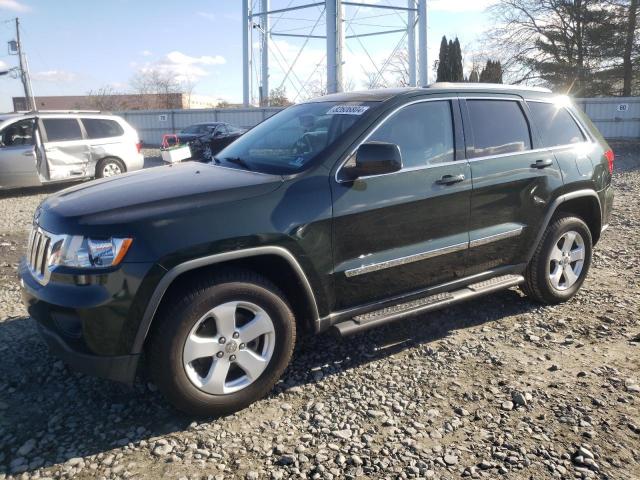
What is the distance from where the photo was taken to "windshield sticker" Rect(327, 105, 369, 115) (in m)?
3.66

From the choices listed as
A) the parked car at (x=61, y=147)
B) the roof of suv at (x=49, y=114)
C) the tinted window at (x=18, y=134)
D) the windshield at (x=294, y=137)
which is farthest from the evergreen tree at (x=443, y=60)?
the windshield at (x=294, y=137)

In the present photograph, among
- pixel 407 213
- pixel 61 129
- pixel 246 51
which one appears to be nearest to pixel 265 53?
pixel 246 51

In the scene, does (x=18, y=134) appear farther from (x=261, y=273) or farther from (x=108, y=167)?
(x=261, y=273)

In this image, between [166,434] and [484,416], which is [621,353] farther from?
[166,434]

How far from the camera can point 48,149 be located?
1091 centimetres

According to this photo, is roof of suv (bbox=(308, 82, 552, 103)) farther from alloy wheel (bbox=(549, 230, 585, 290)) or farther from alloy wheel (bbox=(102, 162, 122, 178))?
alloy wheel (bbox=(102, 162, 122, 178))

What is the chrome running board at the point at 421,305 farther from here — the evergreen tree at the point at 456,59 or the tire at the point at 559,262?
the evergreen tree at the point at 456,59

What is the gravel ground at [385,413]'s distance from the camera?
265 cm

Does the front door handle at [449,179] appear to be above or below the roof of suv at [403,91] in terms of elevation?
below

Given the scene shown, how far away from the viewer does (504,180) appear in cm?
406

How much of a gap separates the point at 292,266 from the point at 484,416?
1419 millimetres

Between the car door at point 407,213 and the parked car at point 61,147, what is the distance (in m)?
9.60

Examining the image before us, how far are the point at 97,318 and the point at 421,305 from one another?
2.09 meters

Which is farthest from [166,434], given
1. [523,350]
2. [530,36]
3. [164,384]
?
[530,36]
